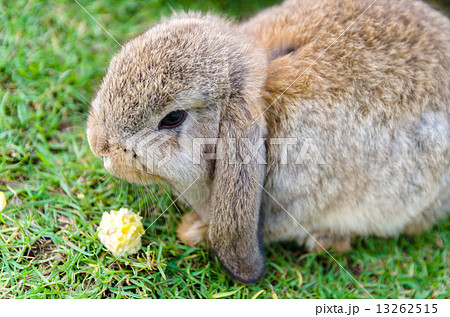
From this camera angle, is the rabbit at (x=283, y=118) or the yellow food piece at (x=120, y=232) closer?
the rabbit at (x=283, y=118)

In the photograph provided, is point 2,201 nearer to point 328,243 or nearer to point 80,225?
point 80,225

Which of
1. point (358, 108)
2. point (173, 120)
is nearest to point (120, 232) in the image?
point (173, 120)

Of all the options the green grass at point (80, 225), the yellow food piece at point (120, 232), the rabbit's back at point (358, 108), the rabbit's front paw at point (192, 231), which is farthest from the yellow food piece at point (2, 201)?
the rabbit's back at point (358, 108)

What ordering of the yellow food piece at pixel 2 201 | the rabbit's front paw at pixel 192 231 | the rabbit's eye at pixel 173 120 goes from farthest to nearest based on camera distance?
1. the rabbit's front paw at pixel 192 231
2. the yellow food piece at pixel 2 201
3. the rabbit's eye at pixel 173 120

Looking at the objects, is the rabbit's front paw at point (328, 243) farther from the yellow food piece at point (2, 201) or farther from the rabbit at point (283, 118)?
the yellow food piece at point (2, 201)

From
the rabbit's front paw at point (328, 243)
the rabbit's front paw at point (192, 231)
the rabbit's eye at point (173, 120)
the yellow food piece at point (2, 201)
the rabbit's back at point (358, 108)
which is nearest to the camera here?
the rabbit's eye at point (173, 120)

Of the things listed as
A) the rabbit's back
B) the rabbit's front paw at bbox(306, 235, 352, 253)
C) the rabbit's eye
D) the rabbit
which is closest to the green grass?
the rabbit's front paw at bbox(306, 235, 352, 253)

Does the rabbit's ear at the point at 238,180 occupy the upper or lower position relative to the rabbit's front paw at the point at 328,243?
upper

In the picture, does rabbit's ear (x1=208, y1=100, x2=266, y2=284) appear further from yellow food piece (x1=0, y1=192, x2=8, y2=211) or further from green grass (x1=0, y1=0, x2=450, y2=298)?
yellow food piece (x1=0, y1=192, x2=8, y2=211)
